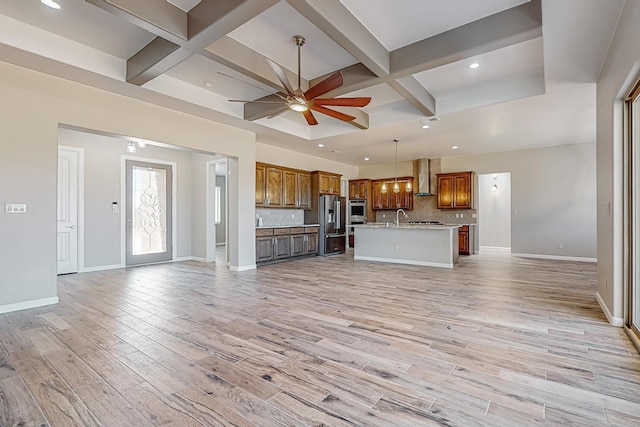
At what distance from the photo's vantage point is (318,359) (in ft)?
7.82

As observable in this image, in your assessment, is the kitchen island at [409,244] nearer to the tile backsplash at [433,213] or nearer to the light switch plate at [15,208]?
the tile backsplash at [433,213]

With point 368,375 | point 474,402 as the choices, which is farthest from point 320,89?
point 474,402

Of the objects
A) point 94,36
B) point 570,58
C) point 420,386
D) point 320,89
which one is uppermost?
point 94,36

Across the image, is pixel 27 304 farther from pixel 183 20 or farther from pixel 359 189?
pixel 359 189

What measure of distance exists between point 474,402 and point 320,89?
3147 millimetres

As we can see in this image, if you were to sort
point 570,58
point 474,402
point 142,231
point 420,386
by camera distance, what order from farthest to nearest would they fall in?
point 142,231, point 570,58, point 420,386, point 474,402

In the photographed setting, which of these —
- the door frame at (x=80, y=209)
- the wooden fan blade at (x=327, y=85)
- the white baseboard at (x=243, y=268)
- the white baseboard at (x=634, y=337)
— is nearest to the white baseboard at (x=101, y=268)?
the door frame at (x=80, y=209)

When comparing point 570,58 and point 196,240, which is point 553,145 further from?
point 196,240

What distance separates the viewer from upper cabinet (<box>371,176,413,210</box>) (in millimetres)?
9737

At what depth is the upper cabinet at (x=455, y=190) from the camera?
8.78m

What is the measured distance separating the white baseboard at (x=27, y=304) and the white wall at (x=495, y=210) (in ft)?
35.8

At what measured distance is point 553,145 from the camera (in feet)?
25.0

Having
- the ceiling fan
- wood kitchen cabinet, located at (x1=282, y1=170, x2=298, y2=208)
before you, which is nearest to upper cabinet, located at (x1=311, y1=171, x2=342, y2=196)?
wood kitchen cabinet, located at (x1=282, y1=170, x2=298, y2=208)

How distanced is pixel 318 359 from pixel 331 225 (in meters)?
6.48
